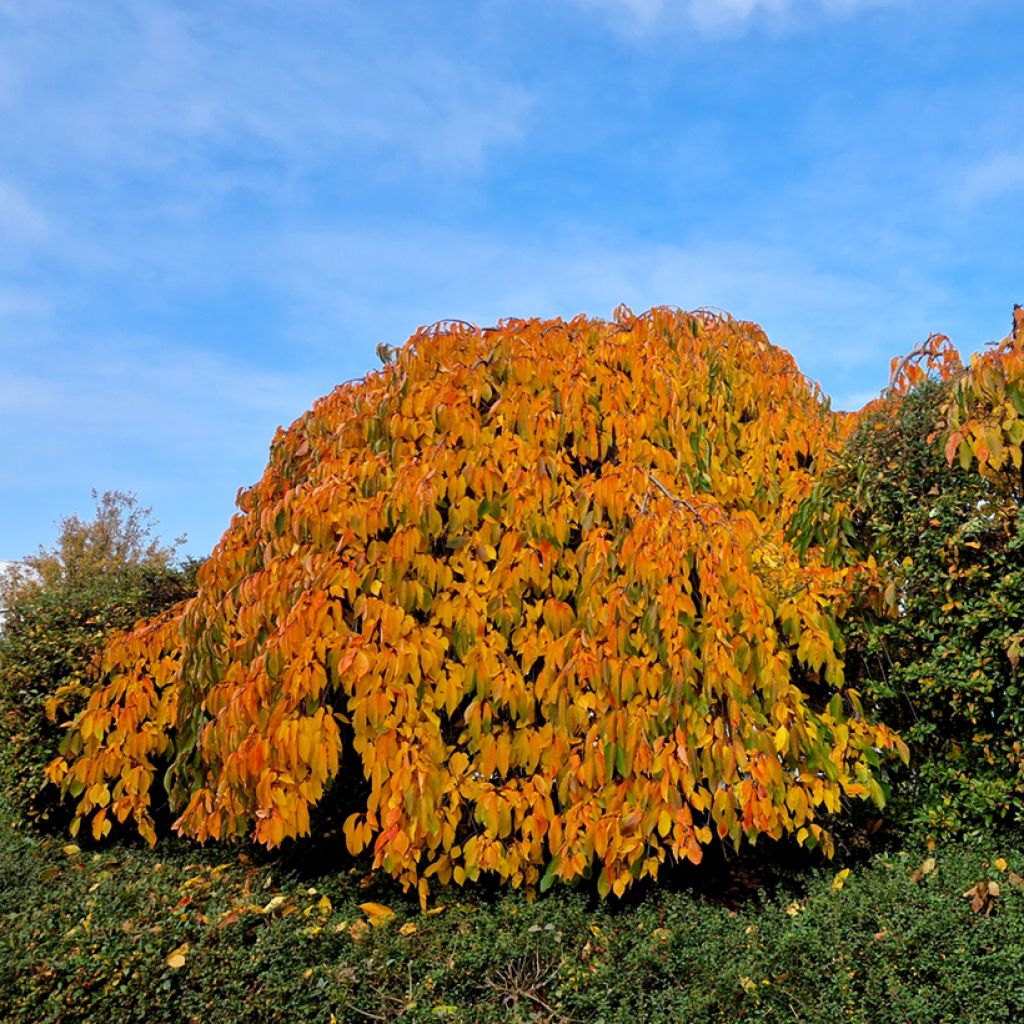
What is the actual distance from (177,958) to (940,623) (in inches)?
142

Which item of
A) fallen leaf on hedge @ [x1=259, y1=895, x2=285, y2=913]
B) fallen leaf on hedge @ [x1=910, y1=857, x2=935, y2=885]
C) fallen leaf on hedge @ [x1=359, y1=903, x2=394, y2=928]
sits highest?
fallen leaf on hedge @ [x1=910, y1=857, x2=935, y2=885]

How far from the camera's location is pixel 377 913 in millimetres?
4371

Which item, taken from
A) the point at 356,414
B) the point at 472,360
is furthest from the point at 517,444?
the point at 356,414

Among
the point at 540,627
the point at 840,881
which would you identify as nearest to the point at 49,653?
the point at 540,627

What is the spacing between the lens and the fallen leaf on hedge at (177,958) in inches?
147

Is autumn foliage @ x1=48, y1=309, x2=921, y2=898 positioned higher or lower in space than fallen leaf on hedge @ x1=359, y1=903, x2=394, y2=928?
higher

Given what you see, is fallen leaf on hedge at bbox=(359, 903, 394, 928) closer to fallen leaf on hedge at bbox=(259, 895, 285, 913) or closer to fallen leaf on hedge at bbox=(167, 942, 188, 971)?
fallen leaf on hedge at bbox=(259, 895, 285, 913)

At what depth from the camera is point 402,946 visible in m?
3.92

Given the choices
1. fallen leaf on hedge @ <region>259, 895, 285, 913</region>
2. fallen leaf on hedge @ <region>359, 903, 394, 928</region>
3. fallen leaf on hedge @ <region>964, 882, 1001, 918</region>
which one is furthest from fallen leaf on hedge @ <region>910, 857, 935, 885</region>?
fallen leaf on hedge @ <region>259, 895, 285, 913</region>

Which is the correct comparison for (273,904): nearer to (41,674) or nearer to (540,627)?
(540,627)

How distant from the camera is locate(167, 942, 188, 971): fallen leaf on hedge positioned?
12.3 ft

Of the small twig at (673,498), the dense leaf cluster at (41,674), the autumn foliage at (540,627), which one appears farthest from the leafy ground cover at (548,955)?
the dense leaf cluster at (41,674)

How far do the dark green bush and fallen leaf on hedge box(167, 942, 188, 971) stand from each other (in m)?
3.34

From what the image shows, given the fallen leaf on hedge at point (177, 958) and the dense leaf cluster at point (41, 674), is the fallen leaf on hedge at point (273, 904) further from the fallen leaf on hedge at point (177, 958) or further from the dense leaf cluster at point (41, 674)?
the dense leaf cluster at point (41, 674)
